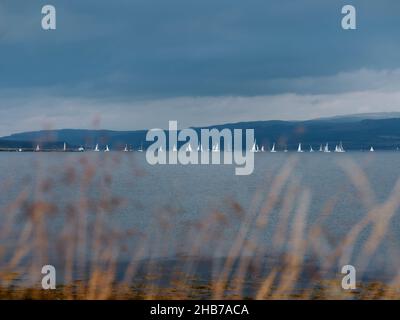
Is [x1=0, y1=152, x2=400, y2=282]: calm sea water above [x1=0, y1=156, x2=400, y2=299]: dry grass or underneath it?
above

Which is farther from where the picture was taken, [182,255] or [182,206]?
Result: [182,206]

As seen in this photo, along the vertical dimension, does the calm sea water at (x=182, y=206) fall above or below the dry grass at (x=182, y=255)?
above

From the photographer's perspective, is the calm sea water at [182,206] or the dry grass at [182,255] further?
the calm sea water at [182,206]

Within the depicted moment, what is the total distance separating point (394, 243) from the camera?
24.0 meters

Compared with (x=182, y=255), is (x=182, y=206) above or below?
above

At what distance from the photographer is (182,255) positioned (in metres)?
18.6

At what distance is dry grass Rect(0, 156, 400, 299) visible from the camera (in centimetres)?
1086

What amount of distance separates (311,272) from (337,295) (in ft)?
7.14

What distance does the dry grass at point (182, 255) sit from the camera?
428 inches

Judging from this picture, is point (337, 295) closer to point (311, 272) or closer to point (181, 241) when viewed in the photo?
point (311, 272)

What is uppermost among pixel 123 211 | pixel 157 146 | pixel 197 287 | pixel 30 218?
pixel 123 211

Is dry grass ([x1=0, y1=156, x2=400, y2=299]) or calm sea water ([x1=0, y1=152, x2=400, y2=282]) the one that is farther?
calm sea water ([x1=0, y1=152, x2=400, y2=282])

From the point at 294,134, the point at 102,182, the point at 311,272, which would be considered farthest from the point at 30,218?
the point at 311,272
